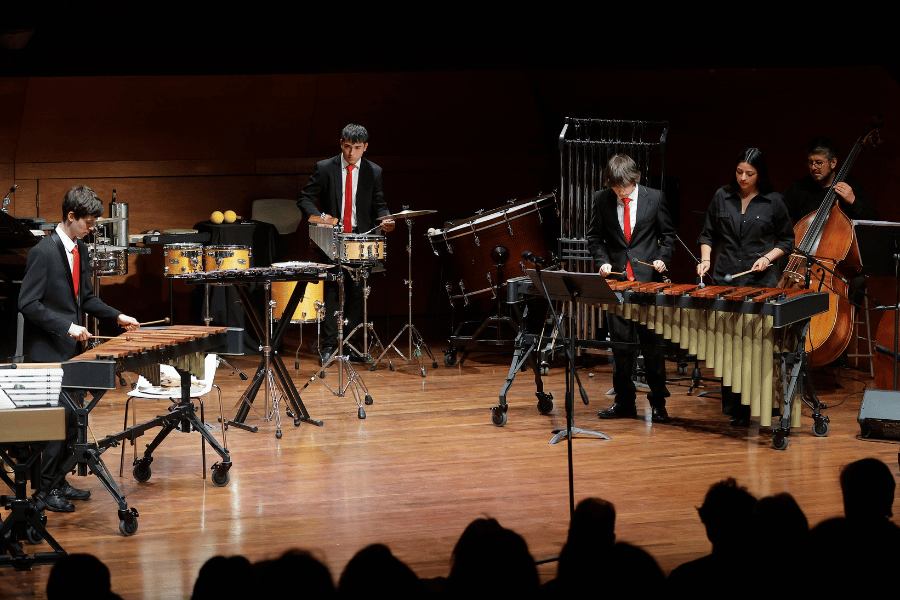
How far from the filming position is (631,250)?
20.1 ft

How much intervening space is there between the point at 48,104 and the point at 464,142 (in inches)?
155

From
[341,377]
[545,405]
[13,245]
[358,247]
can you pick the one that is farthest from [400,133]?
[545,405]

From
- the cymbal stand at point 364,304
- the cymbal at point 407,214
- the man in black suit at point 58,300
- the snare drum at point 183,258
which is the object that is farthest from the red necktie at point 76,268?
the snare drum at point 183,258

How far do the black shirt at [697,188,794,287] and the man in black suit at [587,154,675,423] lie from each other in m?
0.31

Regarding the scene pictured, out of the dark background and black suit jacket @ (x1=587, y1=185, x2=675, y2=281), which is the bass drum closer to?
the dark background

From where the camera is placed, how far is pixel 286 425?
19.9ft

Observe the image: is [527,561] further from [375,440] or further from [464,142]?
[464,142]

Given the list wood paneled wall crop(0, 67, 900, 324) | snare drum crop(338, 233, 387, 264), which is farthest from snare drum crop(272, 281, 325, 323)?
wood paneled wall crop(0, 67, 900, 324)

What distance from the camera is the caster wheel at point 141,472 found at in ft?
16.1

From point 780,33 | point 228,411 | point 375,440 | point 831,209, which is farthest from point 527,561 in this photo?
point 831,209

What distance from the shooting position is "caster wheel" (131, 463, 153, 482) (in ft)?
16.1

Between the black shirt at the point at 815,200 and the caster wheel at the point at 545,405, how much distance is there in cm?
217

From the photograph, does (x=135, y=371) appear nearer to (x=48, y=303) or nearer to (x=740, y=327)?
(x=48, y=303)

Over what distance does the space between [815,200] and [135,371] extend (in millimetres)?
4720
